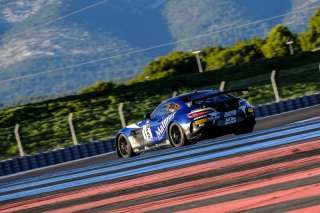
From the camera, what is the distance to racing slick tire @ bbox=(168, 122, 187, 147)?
45.5 feet

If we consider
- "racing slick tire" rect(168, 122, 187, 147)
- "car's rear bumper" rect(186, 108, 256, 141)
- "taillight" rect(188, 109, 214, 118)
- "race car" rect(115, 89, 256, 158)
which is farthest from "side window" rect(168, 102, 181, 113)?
"car's rear bumper" rect(186, 108, 256, 141)

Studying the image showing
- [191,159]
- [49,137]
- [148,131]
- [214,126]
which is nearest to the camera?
[191,159]

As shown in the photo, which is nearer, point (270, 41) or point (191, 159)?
point (191, 159)

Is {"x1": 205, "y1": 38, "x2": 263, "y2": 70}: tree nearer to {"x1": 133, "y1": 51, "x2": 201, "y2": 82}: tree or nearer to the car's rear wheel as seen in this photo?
{"x1": 133, "y1": 51, "x2": 201, "y2": 82}: tree

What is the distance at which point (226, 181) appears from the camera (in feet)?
23.4

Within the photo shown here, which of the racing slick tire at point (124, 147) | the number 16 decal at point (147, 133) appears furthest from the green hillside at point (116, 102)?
the number 16 decal at point (147, 133)

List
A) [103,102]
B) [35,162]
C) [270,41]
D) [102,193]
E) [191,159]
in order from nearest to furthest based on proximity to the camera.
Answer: [102,193], [191,159], [35,162], [103,102], [270,41]

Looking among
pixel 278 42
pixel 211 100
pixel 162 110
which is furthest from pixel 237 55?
pixel 211 100

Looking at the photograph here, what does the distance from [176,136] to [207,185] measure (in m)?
6.96

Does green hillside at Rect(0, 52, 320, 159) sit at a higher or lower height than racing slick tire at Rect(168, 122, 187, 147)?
higher

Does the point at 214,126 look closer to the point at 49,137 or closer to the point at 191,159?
the point at 191,159

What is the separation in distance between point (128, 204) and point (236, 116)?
23.4ft

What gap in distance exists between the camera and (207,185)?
281 inches

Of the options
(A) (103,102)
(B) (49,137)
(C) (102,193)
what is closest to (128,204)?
(C) (102,193)
